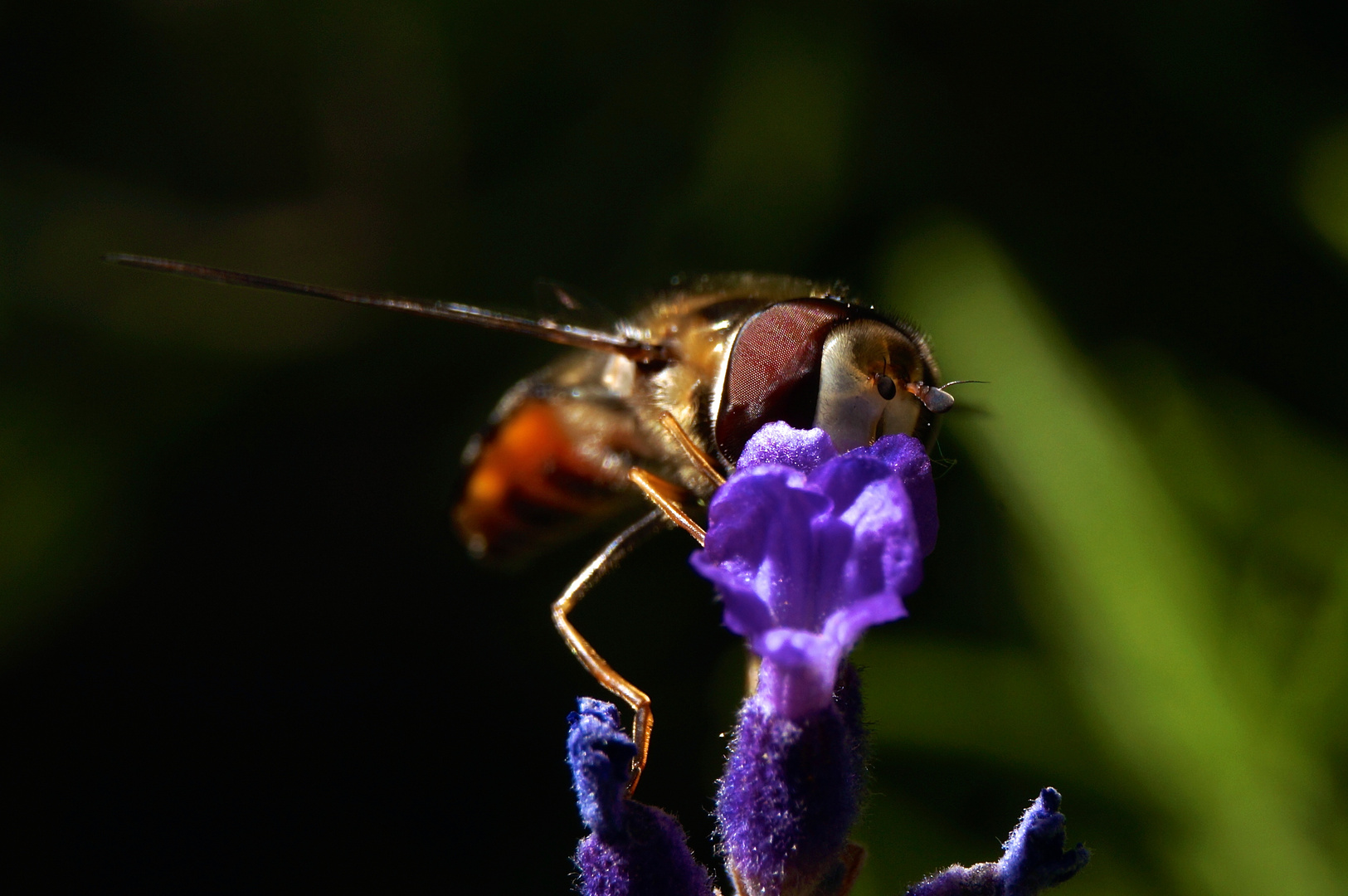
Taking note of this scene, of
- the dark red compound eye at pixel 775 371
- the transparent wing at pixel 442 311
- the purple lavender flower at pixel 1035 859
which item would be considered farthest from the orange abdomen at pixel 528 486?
the purple lavender flower at pixel 1035 859

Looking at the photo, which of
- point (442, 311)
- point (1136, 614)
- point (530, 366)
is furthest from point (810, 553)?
point (530, 366)

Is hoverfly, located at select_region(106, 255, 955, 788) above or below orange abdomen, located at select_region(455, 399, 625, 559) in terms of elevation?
above

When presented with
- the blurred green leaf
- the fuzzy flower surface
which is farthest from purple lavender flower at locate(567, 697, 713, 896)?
the blurred green leaf

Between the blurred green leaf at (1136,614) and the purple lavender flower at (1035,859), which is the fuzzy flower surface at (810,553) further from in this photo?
the blurred green leaf at (1136,614)

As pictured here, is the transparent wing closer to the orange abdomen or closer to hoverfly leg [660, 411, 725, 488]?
hoverfly leg [660, 411, 725, 488]

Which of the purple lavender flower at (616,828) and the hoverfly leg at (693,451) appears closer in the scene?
the purple lavender flower at (616,828)

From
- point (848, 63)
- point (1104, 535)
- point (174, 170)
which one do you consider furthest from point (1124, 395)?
point (174, 170)
